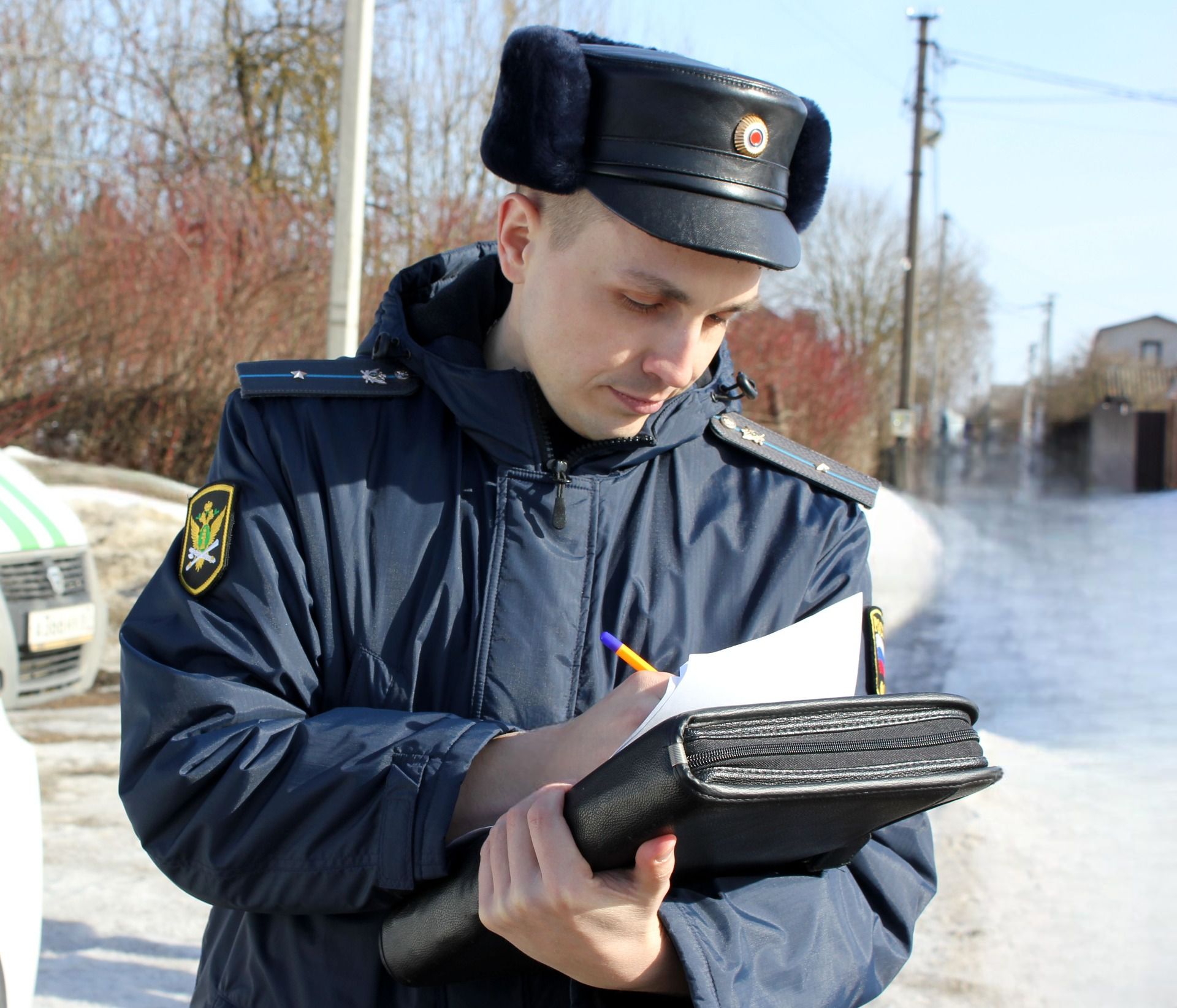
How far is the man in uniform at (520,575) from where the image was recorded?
4.03ft

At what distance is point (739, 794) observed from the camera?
0.98 metres

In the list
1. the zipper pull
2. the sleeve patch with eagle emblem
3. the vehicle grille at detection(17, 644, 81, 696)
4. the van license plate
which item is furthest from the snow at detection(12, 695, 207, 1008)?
the zipper pull

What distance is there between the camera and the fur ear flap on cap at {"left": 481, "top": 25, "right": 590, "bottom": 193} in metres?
1.36

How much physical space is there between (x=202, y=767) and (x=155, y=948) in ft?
9.49

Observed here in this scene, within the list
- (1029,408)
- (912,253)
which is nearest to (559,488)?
(912,253)

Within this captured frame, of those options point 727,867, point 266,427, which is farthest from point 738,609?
point 266,427

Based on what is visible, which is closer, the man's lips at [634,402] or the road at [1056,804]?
the man's lips at [634,402]

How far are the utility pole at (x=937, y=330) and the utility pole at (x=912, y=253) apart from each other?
1347 cm

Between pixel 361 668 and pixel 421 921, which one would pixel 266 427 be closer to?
pixel 361 668

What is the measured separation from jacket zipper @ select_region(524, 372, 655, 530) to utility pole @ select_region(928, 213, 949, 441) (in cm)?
3924

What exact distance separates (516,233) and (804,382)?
1685cm

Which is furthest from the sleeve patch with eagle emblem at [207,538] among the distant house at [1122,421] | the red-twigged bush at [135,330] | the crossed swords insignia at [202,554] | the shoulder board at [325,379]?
the distant house at [1122,421]

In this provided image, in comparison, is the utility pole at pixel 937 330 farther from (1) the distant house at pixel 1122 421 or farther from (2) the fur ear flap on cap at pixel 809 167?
(2) the fur ear flap on cap at pixel 809 167

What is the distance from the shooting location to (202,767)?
1227mm
